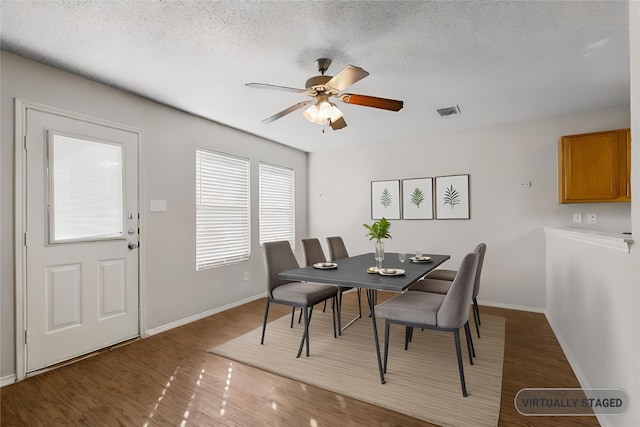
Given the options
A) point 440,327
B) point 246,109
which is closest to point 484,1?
point 440,327

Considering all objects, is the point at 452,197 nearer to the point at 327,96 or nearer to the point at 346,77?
the point at 327,96

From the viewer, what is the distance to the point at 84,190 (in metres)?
2.73

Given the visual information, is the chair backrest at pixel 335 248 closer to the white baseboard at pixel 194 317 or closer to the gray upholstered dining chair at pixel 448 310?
the white baseboard at pixel 194 317

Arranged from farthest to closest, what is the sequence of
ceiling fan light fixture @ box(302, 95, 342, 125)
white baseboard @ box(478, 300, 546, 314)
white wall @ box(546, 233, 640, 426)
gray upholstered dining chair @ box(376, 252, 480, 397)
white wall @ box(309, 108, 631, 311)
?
white baseboard @ box(478, 300, 546, 314) → white wall @ box(309, 108, 631, 311) → ceiling fan light fixture @ box(302, 95, 342, 125) → gray upholstered dining chair @ box(376, 252, 480, 397) → white wall @ box(546, 233, 640, 426)

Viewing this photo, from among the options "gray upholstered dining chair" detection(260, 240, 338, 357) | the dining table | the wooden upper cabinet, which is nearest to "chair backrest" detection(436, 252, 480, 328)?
the dining table

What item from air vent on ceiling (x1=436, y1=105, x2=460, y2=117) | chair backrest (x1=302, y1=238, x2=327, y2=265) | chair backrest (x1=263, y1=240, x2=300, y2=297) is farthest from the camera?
chair backrest (x1=302, y1=238, x2=327, y2=265)

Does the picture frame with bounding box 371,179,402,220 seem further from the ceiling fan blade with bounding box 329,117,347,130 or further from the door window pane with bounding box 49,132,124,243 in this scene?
the door window pane with bounding box 49,132,124,243

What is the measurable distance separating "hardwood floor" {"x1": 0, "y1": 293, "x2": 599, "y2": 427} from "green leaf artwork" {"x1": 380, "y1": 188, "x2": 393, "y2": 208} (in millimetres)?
2547

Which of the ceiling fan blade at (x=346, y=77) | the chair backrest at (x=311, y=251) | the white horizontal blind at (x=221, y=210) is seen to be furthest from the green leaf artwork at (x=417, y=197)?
the ceiling fan blade at (x=346, y=77)

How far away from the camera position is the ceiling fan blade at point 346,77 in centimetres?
196

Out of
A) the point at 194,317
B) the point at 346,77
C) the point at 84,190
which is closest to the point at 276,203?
the point at 194,317

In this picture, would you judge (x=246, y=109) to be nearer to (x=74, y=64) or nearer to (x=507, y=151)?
(x=74, y=64)

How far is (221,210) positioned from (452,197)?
3.23 metres

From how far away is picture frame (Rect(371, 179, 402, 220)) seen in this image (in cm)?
492
